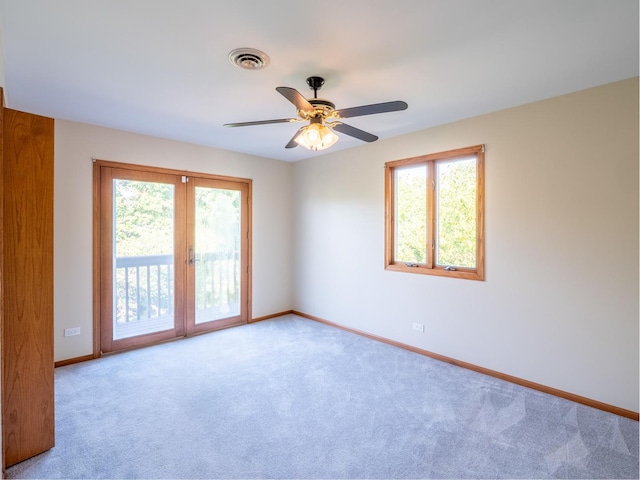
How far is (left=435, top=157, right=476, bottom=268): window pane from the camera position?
337cm

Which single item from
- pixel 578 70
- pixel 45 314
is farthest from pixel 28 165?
pixel 578 70

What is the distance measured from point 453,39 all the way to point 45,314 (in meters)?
3.06

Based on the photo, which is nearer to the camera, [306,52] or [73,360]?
[306,52]

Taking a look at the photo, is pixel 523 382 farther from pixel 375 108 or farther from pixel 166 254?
pixel 166 254

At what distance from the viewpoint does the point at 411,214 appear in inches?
153

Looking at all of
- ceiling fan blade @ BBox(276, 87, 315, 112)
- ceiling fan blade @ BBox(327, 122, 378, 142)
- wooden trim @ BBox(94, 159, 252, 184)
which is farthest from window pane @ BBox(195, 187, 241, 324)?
ceiling fan blade @ BBox(276, 87, 315, 112)

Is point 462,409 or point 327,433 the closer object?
point 327,433

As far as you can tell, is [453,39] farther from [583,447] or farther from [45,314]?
[45,314]

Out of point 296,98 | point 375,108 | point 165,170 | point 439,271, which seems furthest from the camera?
point 165,170

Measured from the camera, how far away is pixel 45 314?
206 cm

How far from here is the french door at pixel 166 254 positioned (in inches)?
144

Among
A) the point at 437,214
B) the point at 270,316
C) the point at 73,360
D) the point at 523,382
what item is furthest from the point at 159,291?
the point at 523,382

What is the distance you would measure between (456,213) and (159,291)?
144 inches

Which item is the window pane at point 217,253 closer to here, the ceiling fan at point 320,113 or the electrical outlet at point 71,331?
the electrical outlet at point 71,331
